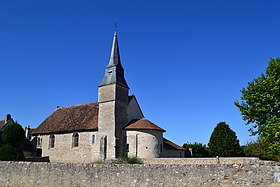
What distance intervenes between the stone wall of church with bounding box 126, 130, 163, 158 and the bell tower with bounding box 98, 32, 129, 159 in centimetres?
139

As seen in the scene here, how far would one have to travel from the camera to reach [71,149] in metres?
31.0

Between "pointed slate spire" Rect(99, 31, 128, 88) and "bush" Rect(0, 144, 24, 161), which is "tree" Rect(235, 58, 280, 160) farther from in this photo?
"bush" Rect(0, 144, 24, 161)

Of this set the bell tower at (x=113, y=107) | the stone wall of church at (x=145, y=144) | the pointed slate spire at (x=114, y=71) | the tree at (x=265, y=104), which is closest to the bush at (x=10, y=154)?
the bell tower at (x=113, y=107)

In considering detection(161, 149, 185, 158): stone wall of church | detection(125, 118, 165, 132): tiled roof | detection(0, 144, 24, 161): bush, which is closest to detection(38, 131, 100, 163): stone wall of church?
detection(125, 118, 165, 132): tiled roof

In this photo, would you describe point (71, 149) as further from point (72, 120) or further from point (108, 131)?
point (108, 131)

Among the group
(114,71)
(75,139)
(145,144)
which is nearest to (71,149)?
(75,139)

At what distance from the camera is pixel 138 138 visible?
27438 millimetres

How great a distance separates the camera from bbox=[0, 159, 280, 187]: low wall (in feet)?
28.8

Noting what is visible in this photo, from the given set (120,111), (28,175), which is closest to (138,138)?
(120,111)

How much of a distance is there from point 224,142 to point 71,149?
1713 cm

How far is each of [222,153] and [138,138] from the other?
10.3 metres

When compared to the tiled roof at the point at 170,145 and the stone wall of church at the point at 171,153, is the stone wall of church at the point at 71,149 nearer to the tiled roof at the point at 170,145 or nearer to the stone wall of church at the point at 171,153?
the stone wall of church at the point at 171,153

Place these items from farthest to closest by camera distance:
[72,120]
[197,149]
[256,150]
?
1. [197,149]
2. [72,120]
3. [256,150]

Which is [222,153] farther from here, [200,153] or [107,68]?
[107,68]
